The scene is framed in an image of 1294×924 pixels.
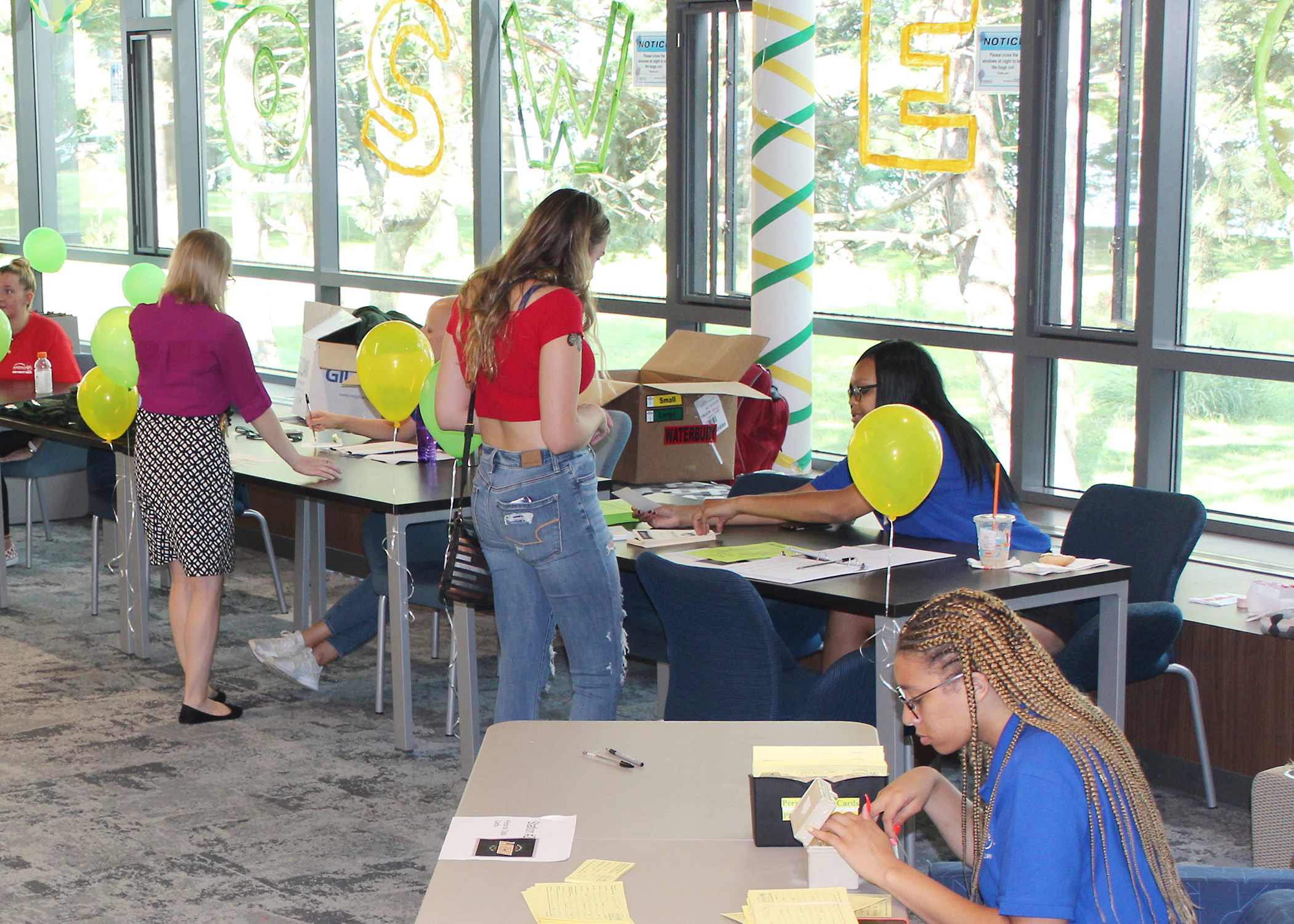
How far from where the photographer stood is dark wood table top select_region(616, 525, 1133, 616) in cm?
314

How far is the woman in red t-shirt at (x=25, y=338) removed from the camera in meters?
6.69

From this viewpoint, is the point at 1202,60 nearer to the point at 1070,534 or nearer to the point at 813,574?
the point at 1070,534

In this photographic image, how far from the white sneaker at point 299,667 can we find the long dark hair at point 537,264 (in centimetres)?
195

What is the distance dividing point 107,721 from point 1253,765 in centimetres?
342

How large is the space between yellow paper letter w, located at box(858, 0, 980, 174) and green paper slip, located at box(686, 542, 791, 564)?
237 centimetres

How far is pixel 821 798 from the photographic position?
195cm

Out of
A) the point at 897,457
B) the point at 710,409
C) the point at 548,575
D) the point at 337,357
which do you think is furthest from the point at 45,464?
the point at 897,457

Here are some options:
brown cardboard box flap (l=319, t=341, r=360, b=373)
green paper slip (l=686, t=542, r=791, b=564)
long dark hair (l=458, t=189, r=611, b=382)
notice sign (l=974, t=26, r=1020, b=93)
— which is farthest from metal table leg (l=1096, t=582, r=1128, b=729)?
brown cardboard box flap (l=319, t=341, r=360, b=373)

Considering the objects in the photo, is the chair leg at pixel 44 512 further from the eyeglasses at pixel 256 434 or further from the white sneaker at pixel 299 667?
the white sneaker at pixel 299 667

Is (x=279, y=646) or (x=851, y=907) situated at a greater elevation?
(x=851, y=907)

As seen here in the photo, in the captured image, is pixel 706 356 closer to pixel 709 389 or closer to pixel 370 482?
pixel 709 389

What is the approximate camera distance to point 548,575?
3.38m

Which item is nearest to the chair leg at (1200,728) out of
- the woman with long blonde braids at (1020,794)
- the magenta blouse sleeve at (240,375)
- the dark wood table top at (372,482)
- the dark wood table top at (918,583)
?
the dark wood table top at (918,583)

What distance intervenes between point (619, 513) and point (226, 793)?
4.36ft
